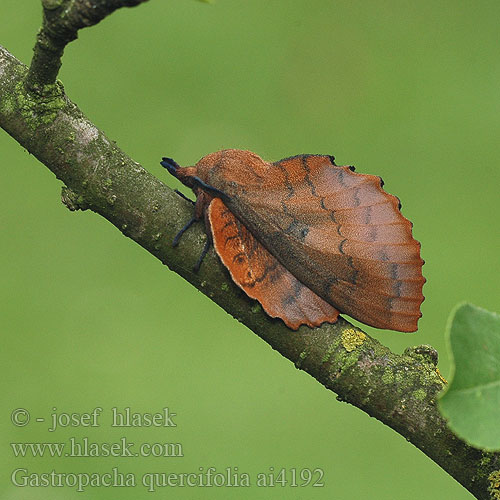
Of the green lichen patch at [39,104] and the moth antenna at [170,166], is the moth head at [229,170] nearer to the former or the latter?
the moth antenna at [170,166]

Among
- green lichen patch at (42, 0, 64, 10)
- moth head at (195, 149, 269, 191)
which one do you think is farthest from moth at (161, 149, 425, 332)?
green lichen patch at (42, 0, 64, 10)

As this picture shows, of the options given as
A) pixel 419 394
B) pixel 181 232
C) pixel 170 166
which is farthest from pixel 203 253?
pixel 419 394

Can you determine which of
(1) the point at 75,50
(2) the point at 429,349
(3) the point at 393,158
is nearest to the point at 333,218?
(2) the point at 429,349

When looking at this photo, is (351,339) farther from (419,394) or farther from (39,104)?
(39,104)

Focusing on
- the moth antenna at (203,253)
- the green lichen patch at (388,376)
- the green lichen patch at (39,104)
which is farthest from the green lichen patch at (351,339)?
the green lichen patch at (39,104)

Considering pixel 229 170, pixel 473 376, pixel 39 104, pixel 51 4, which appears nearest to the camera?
pixel 473 376

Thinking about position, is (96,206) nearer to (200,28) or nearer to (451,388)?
(451,388)
